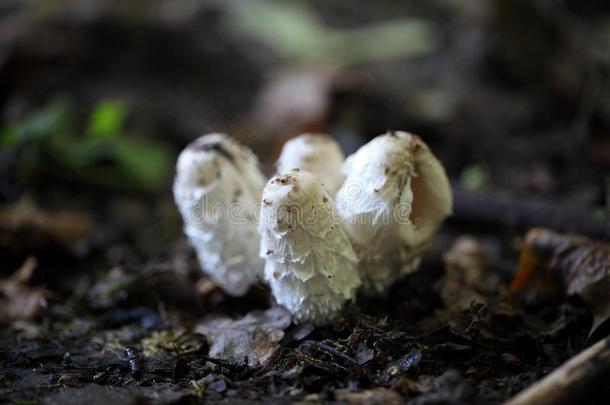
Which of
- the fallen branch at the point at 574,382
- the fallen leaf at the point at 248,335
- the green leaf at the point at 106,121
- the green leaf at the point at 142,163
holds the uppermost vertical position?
the green leaf at the point at 106,121

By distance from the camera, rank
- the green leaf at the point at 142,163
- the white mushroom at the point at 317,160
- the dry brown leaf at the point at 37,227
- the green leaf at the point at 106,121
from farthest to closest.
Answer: the green leaf at the point at 142,163, the green leaf at the point at 106,121, the dry brown leaf at the point at 37,227, the white mushroom at the point at 317,160

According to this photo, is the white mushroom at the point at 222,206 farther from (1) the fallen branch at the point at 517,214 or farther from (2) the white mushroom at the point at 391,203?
(1) the fallen branch at the point at 517,214

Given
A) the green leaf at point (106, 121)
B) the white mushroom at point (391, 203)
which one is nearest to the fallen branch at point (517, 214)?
the white mushroom at point (391, 203)

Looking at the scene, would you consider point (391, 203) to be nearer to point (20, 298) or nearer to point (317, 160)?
point (317, 160)

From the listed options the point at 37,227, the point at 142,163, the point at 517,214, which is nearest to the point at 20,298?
the point at 37,227

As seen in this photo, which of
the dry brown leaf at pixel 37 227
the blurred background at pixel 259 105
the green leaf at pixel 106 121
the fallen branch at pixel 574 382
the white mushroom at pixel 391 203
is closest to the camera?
the fallen branch at pixel 574 382

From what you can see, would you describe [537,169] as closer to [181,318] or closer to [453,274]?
[453,274]

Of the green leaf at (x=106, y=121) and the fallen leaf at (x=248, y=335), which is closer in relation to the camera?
the fallen leaf at (x=248, y=335)

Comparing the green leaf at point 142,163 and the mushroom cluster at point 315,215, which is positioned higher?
the green leaf at point 142,163
